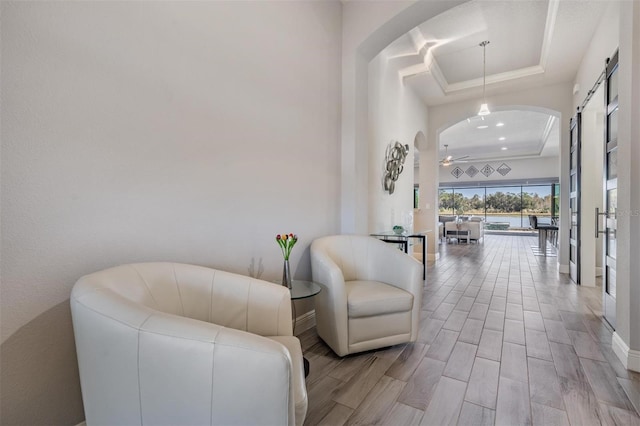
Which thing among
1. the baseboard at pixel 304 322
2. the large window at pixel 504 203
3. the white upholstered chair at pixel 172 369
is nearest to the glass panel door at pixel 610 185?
the baseboard at pixel 304 322

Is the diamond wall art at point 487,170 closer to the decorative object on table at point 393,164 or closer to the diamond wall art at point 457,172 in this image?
the diamond wall art at point 457,172

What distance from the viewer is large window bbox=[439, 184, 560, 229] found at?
12.0 metres

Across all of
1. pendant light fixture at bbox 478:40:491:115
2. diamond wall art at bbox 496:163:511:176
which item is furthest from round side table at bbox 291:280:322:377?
diamond wall art at bbox 496:163:511:176

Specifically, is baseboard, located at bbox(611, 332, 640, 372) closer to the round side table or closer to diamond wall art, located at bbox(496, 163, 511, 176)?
the round side table

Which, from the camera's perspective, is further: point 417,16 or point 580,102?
point 580,102

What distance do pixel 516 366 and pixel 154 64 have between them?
2993 millimetres

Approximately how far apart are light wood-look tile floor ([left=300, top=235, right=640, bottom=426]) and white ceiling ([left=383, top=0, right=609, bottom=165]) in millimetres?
3431

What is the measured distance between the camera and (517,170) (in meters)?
11.8

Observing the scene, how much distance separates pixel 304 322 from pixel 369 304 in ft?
2.75

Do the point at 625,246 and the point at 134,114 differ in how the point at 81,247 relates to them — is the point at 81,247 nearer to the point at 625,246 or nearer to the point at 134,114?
the point at 134,114

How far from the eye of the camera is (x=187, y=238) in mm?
1737

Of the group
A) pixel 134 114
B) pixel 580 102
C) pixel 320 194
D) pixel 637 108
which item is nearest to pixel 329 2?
pixel 320 194

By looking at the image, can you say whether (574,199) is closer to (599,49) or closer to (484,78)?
(599,49)

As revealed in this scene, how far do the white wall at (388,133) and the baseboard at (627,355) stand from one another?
2.45 m
